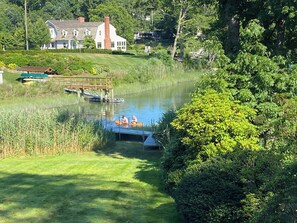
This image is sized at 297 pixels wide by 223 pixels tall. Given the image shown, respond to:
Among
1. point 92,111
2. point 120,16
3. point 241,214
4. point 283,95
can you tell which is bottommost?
point 92,111

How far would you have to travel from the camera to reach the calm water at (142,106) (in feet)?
106

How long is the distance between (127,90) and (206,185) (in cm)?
3735

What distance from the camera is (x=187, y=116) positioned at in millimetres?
9797

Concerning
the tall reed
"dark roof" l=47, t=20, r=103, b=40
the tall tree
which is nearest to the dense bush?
the tall reed

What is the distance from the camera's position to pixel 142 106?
36750 millimetres

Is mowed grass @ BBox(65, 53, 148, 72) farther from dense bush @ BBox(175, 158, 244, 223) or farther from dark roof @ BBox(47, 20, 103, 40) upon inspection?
dense bush @ BBox(175, 158, 244, 223)

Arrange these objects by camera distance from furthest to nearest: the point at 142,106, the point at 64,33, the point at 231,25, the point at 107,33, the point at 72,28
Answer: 1. the point at 72,28
2. the point at 64,33
3. the point at 107,33
4. the point at 142,106
5. the point at 231,25

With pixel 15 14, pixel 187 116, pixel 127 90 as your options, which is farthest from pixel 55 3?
pixel 187 116

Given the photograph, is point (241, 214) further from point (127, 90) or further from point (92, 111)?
point (127, 90)

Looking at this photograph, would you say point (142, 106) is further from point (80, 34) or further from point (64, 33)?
point (64, 33)

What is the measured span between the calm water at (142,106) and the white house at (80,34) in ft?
121

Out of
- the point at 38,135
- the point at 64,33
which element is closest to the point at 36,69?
the point at 38,135

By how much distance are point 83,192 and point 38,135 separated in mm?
7268

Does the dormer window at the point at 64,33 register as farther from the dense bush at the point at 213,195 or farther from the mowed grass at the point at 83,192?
the dense bush at the point at 213,195
